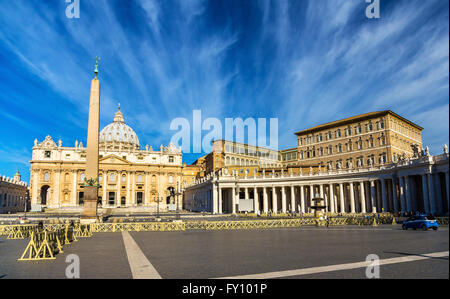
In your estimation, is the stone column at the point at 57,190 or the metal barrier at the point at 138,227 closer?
the metal barrier at the point at 138,227

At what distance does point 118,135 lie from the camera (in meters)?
136

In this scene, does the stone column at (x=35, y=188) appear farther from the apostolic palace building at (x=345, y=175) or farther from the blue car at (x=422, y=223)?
the blue car at (x=422, y=223)

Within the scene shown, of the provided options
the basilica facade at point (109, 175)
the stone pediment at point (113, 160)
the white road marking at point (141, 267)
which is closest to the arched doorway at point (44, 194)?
the basilica facade at point (109, 175)

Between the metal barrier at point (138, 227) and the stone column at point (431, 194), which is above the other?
the stone column at point (431, 194)


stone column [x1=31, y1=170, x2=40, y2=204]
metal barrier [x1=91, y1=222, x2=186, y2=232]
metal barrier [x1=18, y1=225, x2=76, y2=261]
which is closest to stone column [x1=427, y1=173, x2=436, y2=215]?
metal barrier [x1=91, y1=222, x2=186, y2=232]

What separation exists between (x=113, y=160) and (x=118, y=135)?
3147cm

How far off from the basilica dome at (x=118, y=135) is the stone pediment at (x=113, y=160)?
17.9 meters

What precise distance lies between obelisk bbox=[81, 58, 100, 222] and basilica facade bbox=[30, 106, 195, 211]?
63.3m

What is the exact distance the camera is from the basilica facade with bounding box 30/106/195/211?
102m

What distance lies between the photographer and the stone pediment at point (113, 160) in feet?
348

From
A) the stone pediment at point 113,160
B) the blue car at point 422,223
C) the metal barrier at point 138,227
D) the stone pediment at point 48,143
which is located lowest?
the metal barrier at point 138,227
